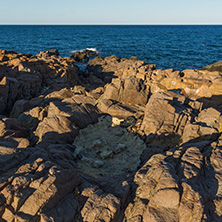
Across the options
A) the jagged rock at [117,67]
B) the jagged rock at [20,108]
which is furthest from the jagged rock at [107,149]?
the jagged rock at [117,67]

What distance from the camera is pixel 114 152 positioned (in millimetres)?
16109

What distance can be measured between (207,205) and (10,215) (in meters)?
7.99

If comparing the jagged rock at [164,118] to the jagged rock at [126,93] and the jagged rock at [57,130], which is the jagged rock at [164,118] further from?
the jagged rock at [57,130]

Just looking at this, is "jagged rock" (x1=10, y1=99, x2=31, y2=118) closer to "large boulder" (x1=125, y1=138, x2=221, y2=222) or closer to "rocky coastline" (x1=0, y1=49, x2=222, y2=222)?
"rocky coastline" (x1=0, y1=49, x2=222, y2=222)

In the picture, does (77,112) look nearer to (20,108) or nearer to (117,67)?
(20,108)

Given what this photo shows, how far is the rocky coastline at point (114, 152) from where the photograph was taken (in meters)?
8.30

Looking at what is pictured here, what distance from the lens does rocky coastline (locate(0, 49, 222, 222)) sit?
830 cm

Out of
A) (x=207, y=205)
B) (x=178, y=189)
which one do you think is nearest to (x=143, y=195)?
(x=178, y=189)

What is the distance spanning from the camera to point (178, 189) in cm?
860

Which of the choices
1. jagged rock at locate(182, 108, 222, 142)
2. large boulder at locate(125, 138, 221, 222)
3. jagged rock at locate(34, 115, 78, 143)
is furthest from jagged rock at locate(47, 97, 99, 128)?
large boulder at locate(125, 138, 221, 222)

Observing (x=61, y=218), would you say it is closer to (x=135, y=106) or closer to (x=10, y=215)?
(x=10, y=215)

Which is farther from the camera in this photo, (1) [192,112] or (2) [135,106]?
(2) [135,106]

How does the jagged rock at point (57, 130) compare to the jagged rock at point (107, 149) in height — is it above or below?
above

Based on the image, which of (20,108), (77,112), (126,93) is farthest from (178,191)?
(20,108)
